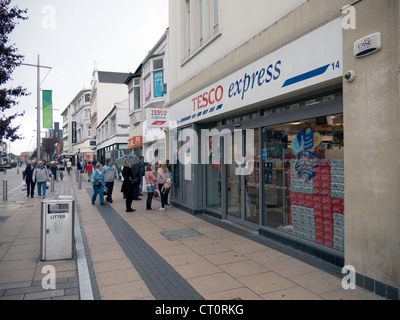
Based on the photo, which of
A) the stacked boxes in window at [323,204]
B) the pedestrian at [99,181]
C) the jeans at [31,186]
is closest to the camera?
the stacked boxes in window at [323,204]

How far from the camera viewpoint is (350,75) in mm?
4434

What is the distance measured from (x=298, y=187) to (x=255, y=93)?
83.8 inches

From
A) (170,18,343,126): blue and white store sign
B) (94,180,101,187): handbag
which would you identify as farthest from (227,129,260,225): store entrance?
(94,180,101,187): handbag

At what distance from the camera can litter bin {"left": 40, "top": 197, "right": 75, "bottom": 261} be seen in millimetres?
5938

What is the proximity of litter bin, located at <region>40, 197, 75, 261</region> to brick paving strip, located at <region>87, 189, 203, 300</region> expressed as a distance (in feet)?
3.62

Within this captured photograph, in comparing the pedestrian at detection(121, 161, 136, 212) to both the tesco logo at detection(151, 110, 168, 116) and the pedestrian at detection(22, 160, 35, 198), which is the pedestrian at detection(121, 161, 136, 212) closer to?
the tesco logo at detection(151, 110, 168, 116)

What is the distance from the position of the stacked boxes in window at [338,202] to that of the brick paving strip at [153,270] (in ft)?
8.16

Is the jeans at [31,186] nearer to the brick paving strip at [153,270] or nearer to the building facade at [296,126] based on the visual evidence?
the building facade at [296,126]

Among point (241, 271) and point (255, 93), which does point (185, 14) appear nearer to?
point (255, 93)

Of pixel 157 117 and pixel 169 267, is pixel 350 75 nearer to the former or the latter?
pixel 169 267

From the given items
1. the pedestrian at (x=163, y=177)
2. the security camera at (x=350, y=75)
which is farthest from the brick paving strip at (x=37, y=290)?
the pedestrian at (x=163, y=177)

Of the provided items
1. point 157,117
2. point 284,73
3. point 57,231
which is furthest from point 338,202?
point 157,117

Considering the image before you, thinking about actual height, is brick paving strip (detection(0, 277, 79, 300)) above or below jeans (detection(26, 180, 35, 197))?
below

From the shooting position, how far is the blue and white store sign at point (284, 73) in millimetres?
4879
